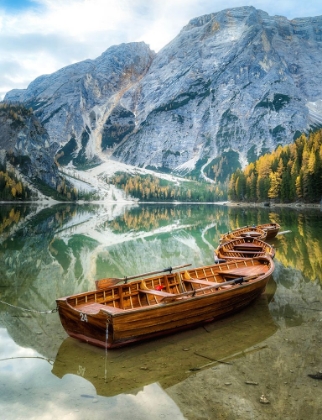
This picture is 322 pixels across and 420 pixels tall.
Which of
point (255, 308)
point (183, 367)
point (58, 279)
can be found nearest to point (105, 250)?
point (58, 279)

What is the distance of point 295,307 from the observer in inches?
627

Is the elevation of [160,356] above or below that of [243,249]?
below

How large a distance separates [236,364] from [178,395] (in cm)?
251

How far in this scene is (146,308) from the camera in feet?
38.8

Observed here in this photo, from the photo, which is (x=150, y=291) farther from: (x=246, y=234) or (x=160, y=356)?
(x=246, y=234)

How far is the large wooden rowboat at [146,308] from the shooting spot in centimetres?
1162

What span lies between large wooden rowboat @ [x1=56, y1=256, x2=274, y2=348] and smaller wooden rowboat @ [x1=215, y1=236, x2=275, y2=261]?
7840mm

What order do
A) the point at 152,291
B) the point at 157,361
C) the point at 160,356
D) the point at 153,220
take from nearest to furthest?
the point at 157,361
the point at 160,356
the point at 152,291
the point at 153,220

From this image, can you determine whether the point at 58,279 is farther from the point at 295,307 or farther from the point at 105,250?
the point at 295,307

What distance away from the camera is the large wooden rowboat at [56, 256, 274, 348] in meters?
11.6

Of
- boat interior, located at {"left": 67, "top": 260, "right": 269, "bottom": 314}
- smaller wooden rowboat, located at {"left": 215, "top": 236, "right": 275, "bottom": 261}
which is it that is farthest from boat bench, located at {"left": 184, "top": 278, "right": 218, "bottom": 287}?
smaller wooden rowboat, located at {"left": 215, "top": 236, "right": 275, "bottom": 261}

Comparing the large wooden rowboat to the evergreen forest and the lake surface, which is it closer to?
the lake surface

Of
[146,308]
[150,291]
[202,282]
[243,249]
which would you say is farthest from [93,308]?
[243,249]

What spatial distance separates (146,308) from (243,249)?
19.1 meters
